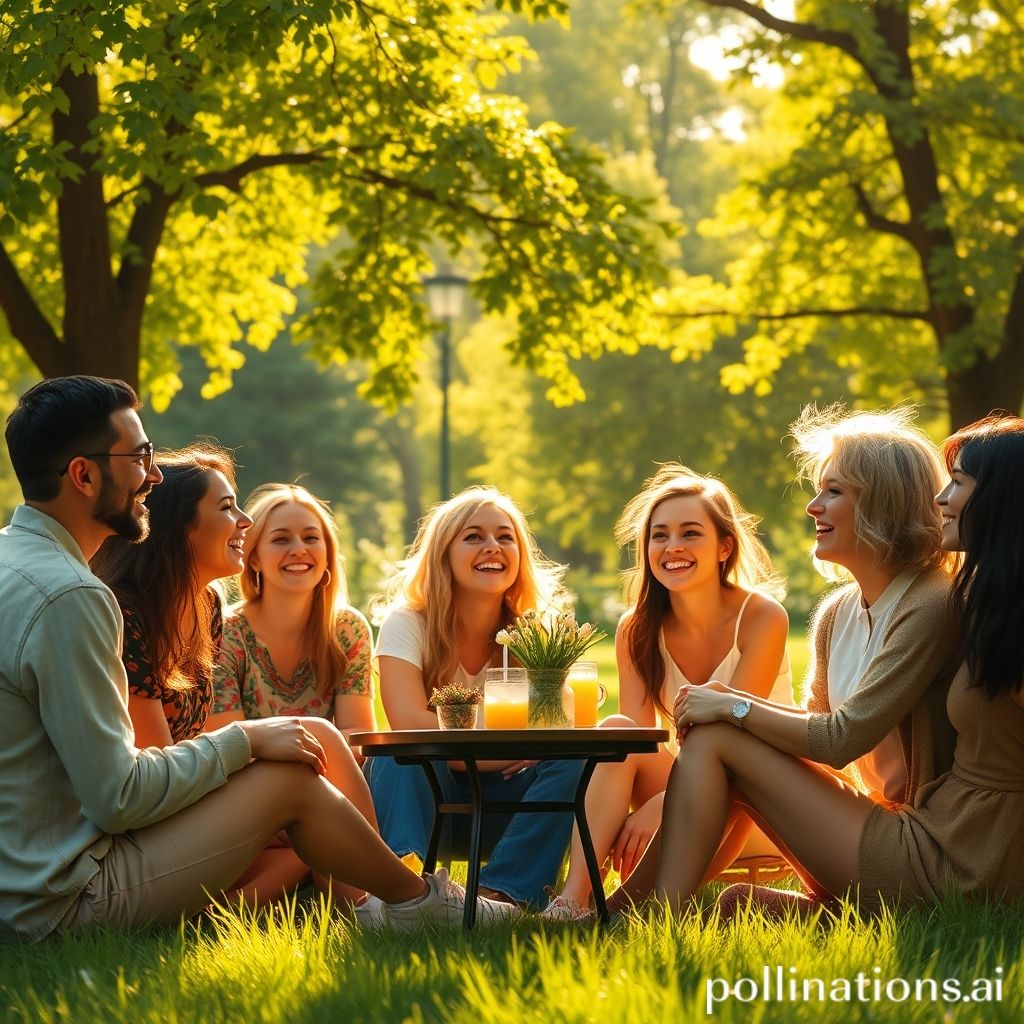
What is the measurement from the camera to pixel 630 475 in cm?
3331

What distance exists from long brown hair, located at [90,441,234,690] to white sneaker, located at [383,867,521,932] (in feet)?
3.75

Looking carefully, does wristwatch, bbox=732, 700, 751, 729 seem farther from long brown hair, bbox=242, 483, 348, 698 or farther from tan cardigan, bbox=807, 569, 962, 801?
long brown hair, bbox=242, 483, 348, 698

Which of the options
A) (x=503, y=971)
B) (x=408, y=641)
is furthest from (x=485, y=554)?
(x=503, y=971)

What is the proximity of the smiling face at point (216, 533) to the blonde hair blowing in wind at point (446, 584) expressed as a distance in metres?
0.84

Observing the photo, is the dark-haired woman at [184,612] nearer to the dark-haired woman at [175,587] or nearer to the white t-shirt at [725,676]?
the dark-haired woman at [175,587]

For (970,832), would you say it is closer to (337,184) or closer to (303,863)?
(303,863)

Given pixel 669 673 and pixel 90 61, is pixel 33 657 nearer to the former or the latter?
pixel 669 673

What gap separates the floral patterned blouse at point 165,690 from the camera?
534 centimetres

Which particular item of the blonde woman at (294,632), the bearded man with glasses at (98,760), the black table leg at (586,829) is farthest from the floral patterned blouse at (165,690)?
the black table leg at (586,829)

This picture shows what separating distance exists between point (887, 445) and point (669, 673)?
147 centimetres

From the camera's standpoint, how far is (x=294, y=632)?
660cm

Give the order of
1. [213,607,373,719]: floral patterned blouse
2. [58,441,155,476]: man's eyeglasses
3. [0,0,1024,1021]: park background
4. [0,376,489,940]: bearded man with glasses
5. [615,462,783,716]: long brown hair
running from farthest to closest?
[213,607,373,719]: floral patterned blouse
[615,462,783,716]: long brown hair
[58,441,155,476]: man's eyeglasses
[0,376,489,940]: bearded man with glasses
[0,0,1024,1021]: park background

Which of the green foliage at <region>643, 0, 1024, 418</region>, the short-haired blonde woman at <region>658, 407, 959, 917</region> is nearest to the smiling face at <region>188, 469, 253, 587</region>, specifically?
the short-haired blonde woman at <region>658, 407, 959, 917</region>

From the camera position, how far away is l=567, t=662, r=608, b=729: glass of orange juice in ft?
17.7
